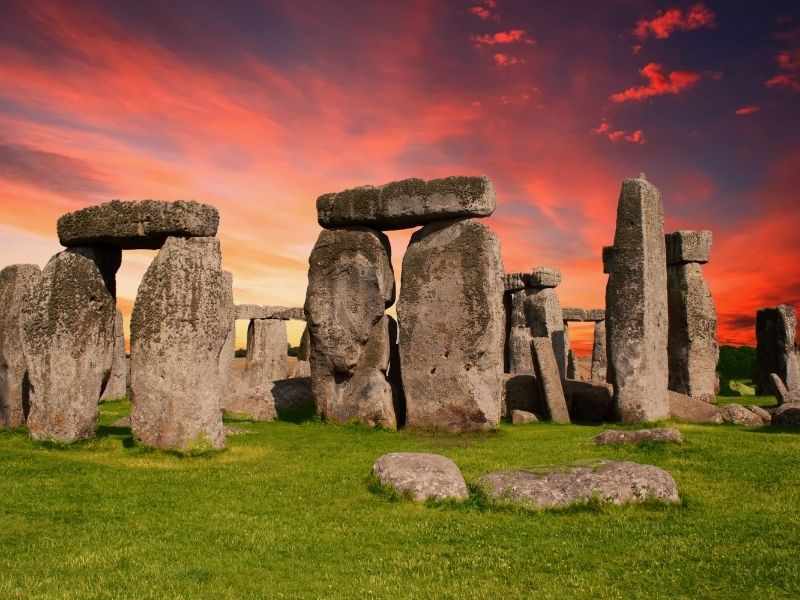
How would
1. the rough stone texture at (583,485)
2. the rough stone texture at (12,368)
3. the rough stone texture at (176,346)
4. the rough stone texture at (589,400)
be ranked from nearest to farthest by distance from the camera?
1. the rough stone texture at (583,485)
2. the rough stone texture at (176,346)
3. the rough stone texture at (12,368)
4. the rough stone texture at (589,400)

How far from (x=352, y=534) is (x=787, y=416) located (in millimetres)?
11031

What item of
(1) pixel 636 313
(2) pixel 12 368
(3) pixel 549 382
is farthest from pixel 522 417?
(2) pixel 12 368

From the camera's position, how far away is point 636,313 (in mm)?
16391

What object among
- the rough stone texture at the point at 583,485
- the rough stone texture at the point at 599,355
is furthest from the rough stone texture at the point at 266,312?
the rough stone texture at the point at 583,485

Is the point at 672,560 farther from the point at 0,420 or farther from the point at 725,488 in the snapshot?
the point at 0,420

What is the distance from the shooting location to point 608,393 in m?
17.9

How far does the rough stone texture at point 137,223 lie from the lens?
11.2m

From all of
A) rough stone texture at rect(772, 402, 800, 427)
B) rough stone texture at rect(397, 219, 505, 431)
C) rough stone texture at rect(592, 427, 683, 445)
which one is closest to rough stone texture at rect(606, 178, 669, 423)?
rough stone texture at rect(772, 402, 800, 427)

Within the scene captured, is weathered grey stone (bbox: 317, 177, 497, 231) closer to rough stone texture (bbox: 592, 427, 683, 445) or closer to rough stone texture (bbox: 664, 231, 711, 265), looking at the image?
rough stone texture (bbox: 592, 427, 683, 445)

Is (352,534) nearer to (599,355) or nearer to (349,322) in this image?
(349,322)

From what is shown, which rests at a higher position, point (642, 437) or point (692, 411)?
point (692, 411)

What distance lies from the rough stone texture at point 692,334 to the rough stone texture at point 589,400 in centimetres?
395

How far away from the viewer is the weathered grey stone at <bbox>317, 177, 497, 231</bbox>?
50.8ft

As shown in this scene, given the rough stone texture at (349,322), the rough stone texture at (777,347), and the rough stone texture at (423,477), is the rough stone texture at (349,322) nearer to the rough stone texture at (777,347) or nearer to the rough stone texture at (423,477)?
the rough stone texture at (423,477)
